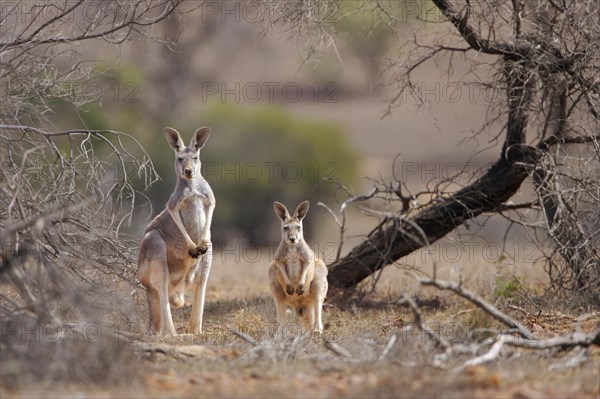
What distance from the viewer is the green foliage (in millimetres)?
28578

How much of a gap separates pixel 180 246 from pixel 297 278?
48.7 inches

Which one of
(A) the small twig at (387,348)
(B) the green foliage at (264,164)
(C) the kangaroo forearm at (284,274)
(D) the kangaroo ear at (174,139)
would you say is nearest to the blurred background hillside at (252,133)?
(B) the green foliage at (264,164)

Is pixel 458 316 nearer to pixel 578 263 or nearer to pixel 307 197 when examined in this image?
pixel 578 263

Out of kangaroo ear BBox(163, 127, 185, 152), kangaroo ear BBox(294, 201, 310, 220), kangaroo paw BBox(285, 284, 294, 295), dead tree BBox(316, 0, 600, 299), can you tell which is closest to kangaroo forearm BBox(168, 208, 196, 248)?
kangaroo ear BBox(163, 127, 185, 152)

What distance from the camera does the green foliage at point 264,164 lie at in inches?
1125

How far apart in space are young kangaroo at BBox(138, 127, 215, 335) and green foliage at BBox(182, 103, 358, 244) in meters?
16.1

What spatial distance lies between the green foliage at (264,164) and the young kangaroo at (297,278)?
52.2 feet

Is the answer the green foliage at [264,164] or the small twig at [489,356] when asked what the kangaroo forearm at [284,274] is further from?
the green foliage at [264,164]

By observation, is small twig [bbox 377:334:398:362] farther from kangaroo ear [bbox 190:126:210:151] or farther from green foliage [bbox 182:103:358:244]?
green foliage [bbox 182:103:358:244]

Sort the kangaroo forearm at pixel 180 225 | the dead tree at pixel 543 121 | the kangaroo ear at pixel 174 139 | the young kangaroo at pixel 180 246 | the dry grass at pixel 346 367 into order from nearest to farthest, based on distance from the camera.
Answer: the dry grass at pixel 346 367 → the young kangaroo at pixel 180 246 → the kangaroo forearm at pixel 180 225 → the kangaroo ear at pixel 174 139 → the dead tree at pixel 543 121

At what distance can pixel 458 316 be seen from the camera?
1063 cm

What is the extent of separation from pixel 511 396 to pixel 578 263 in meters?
5.04

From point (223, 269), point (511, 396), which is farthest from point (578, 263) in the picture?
point (223, 269)

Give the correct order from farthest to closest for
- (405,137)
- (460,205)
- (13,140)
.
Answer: (405,137) → (460,205) → (13,140)
